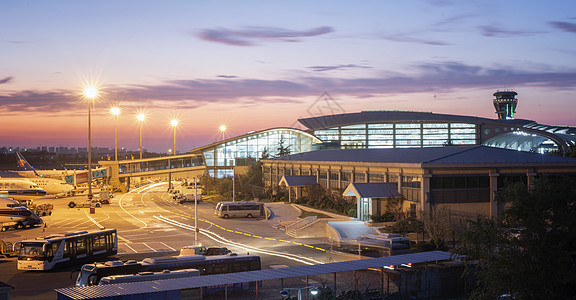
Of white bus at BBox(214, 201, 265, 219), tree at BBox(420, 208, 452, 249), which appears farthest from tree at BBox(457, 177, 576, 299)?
white bus at BBox(214, 201, 265, 219)

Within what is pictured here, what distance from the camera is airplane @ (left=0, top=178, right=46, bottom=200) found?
295ft

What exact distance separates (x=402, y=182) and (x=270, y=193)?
37643 mm

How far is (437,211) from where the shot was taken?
50812 mm

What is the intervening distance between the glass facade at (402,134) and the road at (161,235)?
94935mm

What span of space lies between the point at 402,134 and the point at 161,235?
443 feet

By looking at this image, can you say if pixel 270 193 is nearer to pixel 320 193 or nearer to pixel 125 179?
pixel 320 193

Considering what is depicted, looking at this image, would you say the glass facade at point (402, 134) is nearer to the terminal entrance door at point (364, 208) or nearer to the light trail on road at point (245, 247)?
the light trail on road at point (245, 247)

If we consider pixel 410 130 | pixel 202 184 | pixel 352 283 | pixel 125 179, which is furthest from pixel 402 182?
pixel 410 130

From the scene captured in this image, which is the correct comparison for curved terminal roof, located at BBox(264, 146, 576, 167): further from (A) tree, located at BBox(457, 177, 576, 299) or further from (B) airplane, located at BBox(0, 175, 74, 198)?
(B) airplane, located at BBox(0, 175, 74, 198)

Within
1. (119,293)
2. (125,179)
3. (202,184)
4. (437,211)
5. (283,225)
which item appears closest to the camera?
(119,293)

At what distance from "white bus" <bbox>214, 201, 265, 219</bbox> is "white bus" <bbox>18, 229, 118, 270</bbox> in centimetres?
2817

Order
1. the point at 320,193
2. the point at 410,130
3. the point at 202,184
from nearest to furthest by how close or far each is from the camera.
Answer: the point at 320,193 → the point at 202,184 → the point at 410,130

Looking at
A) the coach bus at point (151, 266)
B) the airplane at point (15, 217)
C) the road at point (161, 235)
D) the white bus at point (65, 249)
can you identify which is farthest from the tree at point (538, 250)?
the airplane at point (15, 217)

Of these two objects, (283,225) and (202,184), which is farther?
(202,184)
